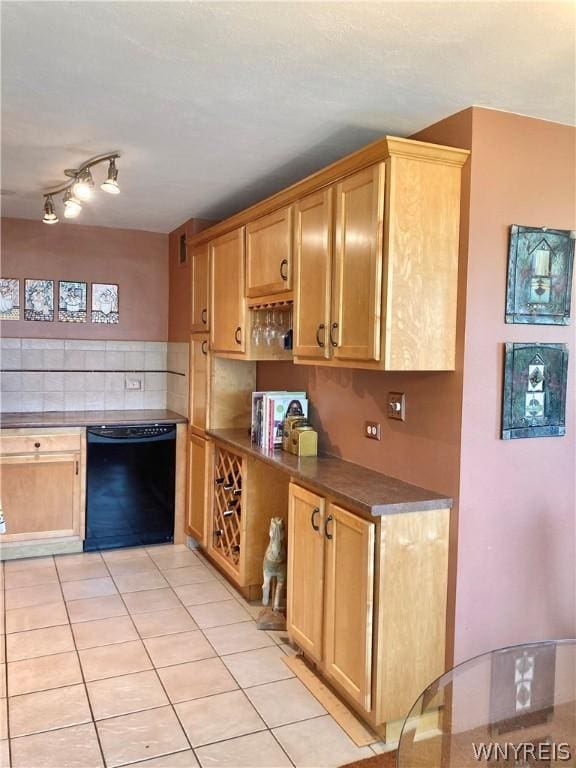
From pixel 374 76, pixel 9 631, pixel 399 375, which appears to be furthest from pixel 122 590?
pixel 374 76

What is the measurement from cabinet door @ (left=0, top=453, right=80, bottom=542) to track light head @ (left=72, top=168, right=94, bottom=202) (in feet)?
6.33

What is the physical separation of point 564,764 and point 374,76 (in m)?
2.10

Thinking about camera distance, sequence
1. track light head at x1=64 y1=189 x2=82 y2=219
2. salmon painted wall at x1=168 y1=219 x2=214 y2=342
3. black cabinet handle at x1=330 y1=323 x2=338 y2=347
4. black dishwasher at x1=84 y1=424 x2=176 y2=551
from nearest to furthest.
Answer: black cabinet handle at x1=330 y1=323 x2=338 y2=347
track light head at x1=64 y1=189 x2=82 y2=219
black dishwasher at x1=84 y1=424 x2=176 y2=551
salmon painted wall at x1=168 y1=219 x2=214 y2=342

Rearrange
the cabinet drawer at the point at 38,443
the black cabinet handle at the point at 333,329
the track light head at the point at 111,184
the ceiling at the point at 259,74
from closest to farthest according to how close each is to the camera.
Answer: the ceiling at the point at 259,74, the black cabinet handle at the point at 333,329, the track light head at the point at 111,184, the cabinet drawer at the point at 38,443

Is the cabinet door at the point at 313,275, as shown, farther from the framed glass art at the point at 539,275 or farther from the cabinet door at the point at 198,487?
the cabinet door at the point at 198,487

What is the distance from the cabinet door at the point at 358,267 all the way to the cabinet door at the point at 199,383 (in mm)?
1700

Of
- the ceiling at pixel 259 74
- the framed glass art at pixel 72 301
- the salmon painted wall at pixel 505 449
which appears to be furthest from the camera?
the framed glass art at pixel 72 301

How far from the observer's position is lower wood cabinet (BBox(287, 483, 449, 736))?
85.5 inches

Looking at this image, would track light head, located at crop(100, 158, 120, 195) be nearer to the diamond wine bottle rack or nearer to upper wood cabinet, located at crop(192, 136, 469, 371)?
upper wood cabinet, located at crop(192, 136, 469, 371)

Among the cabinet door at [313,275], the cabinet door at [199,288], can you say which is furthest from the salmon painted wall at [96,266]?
the cabinet door at [313,275]

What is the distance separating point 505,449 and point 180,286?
2.99 m

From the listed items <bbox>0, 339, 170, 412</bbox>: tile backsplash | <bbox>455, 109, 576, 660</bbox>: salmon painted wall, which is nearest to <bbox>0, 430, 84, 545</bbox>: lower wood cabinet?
<bbox>0, 339, 170, 412</bbox>: tile backsplash

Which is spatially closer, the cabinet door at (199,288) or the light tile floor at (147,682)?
the light tile floor at (147,682)

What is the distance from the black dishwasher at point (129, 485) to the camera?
13.6ft
